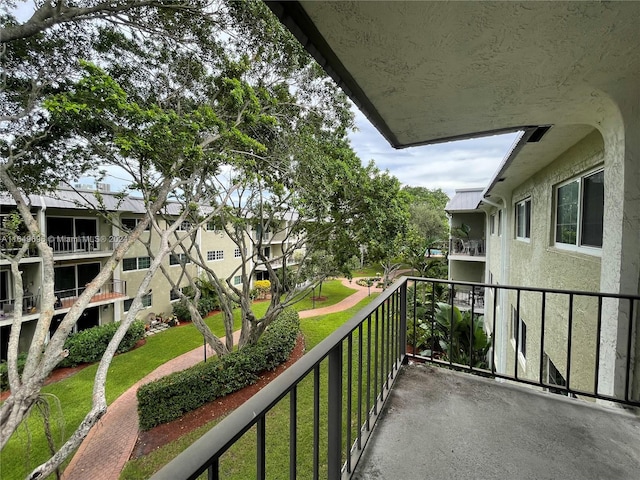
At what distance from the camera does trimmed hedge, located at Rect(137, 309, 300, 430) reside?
293 inches

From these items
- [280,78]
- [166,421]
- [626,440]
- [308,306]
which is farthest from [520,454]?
[308,306]

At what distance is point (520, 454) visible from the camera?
176 cm

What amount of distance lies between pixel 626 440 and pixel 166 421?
30.0 ft

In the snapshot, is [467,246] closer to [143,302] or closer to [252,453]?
[252,453]

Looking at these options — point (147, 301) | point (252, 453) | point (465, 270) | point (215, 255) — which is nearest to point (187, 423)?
point (252, 453)

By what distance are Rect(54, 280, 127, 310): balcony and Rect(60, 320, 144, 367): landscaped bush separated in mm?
1188

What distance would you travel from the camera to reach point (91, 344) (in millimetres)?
11688

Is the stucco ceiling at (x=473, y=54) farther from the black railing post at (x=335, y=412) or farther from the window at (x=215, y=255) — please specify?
the window at (x=215, y=255)

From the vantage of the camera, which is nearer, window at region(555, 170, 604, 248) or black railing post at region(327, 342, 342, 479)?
black railing post at region(327, 342, 342, 479)

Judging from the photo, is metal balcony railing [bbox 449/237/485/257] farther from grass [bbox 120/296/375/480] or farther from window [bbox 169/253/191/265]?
window [bbox 169/253/191/265]

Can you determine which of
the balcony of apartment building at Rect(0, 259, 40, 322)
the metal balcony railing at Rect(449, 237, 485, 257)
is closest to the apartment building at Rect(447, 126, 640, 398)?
the metal balcony railing at Rect(449, 237, 485, 257)

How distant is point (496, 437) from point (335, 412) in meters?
1.31

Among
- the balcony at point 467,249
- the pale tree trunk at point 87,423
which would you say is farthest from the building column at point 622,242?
the balcony at point 467,249

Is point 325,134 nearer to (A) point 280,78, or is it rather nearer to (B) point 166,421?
(A) point 280,78
